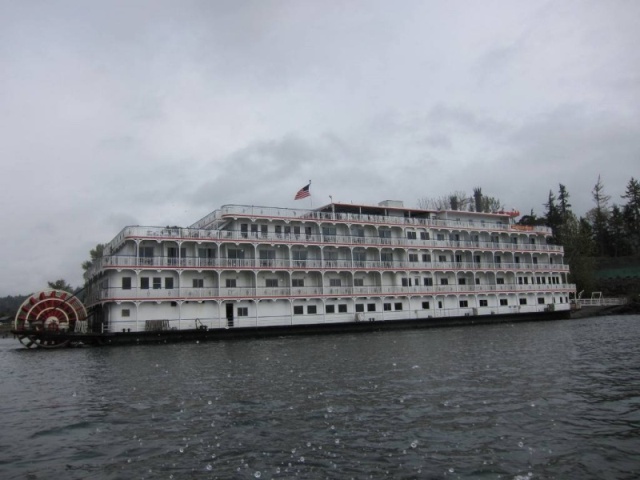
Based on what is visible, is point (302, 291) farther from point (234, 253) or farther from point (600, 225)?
point (600, 225)

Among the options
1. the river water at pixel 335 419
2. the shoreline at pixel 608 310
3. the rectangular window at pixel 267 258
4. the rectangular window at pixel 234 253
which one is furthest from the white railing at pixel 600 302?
the river water at pixel 335 419

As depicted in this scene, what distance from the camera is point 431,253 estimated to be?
5397cm

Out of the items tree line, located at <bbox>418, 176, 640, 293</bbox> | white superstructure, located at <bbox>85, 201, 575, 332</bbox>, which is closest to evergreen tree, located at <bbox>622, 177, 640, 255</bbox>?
tree line, located at <bbox>418, 176, 640, 293</bbox>

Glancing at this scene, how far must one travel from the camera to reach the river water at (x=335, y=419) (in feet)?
31.5

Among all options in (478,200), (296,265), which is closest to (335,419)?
(296,265)

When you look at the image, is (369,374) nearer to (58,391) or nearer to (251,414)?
(251,414)

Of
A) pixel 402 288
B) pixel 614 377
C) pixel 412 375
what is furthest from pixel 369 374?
pixel 402 288

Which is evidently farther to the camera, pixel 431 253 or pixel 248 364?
pixel 431 253

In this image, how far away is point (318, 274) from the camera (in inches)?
1921

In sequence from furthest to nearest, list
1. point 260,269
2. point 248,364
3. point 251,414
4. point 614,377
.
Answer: point 260,269
point 248,364
point 614,377
point 251,414

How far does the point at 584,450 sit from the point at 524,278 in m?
52.2

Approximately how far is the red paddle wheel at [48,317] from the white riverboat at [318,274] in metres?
0.43

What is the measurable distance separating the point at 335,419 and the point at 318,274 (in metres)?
36.0

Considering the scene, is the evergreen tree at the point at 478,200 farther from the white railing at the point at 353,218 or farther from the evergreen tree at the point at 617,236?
the evergreen tree at the point at 617,236
